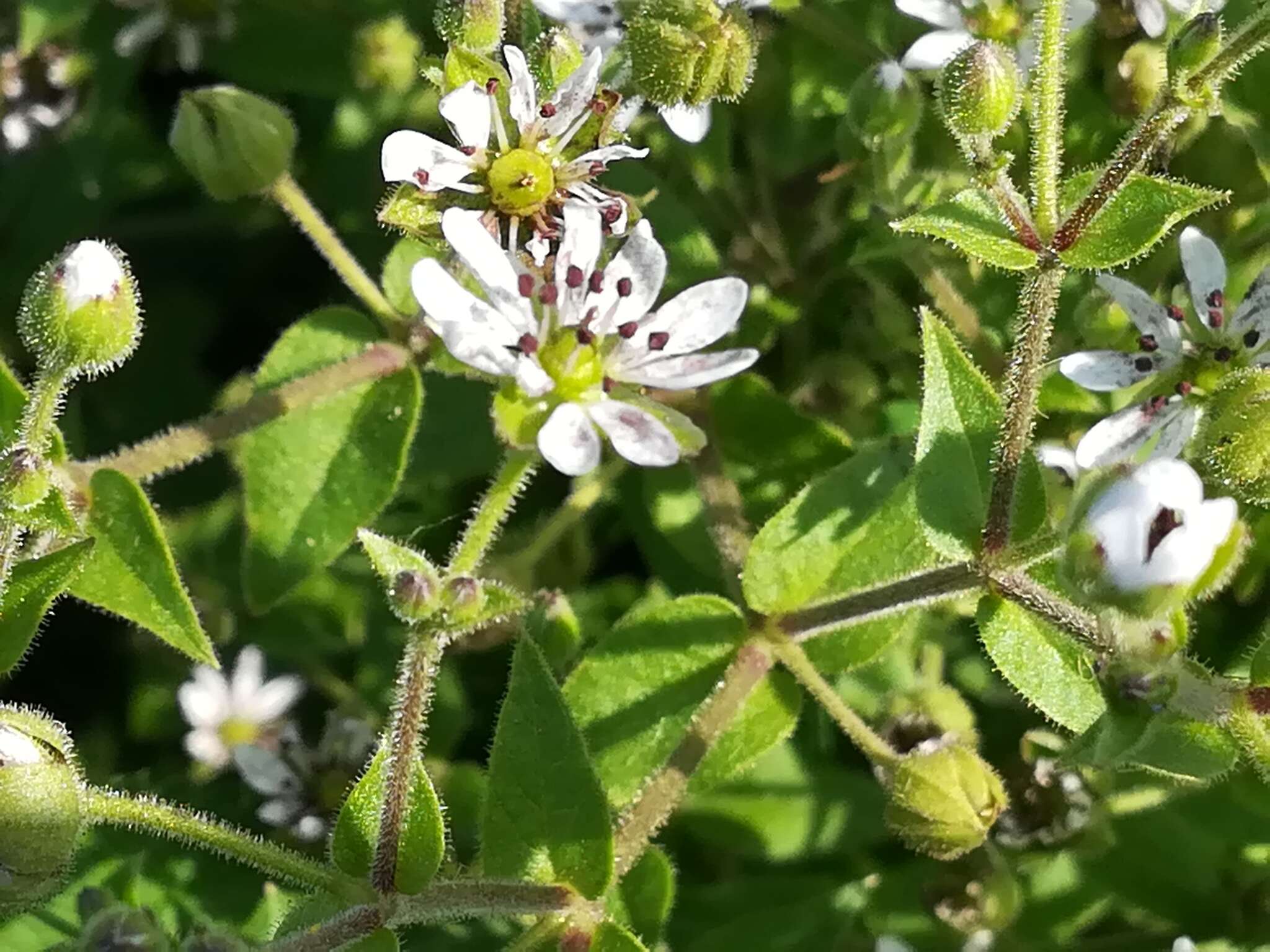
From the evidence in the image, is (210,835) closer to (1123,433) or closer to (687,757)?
(687,757)

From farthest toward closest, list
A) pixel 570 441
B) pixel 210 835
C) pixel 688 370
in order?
1. pixel 688 370
2. pixel 570 441
3. pixel 210 835

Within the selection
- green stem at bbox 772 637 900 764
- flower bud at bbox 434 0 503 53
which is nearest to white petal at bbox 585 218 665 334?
flower bud at bbox 434 0 503 53

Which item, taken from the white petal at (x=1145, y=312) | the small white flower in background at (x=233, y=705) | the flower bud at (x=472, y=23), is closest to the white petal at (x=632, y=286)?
the flower bud at (x=472, y=23)

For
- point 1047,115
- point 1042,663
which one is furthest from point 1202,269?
point 1042,663

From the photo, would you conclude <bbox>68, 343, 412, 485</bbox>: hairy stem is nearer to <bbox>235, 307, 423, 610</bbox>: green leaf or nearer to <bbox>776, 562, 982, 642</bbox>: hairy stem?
<bbox>235, 307, 423, 610</bbox>: green leaf

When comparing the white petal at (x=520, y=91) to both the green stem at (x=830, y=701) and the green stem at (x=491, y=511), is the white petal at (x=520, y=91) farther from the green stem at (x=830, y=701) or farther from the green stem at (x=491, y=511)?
the green stem at (x=830, y=701)

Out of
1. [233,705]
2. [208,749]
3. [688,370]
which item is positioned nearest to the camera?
[688,370]
